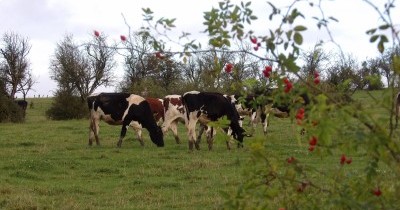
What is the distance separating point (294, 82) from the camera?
157 inches

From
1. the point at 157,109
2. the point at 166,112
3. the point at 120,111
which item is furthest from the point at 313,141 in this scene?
the point at 157,109

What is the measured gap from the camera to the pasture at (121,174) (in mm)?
9469

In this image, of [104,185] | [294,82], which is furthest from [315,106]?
[104,185]

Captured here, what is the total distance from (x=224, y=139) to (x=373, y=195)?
1.07 meters

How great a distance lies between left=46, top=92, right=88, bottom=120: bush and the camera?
42.9m

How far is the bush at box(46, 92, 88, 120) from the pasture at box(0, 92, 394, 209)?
22145mm

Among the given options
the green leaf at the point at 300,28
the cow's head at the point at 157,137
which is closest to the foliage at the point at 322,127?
the green leaf at the point at 300,28

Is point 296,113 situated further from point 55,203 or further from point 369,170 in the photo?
point 55,203

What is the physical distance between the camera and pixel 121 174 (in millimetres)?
13062

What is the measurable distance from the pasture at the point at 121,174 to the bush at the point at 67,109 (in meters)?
22.1

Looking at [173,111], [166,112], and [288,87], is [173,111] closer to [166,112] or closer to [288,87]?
[166,112]

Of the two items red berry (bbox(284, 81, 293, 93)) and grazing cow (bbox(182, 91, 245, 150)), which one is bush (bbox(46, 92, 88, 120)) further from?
red berry (bbox(284, 81, 293, 93))

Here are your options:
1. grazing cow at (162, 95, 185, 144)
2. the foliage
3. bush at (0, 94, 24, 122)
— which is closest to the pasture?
the foliage

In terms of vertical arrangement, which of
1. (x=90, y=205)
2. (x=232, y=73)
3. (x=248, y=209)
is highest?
(x=232, y=73)
